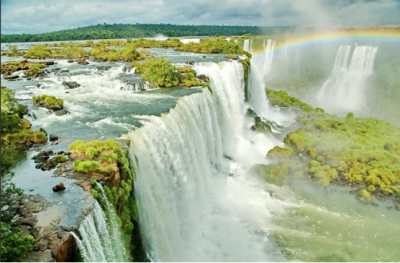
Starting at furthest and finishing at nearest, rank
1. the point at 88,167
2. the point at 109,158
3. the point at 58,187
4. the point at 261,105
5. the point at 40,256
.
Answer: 1. the point at 261,105
2. the point at 109,158
3. the point at 88,167
4. the point at 58,187
5. the point at 40,256

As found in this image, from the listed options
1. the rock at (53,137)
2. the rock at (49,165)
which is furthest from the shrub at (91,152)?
the rock at (53,137)

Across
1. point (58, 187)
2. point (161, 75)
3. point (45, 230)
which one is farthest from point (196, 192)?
point (161, 75)

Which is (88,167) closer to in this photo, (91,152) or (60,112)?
(91,152)

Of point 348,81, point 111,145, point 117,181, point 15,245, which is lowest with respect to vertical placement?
point 348,81

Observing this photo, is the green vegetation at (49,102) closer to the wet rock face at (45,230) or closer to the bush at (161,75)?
the bush at (161,75)

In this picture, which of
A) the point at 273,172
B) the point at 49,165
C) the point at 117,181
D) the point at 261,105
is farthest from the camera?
the point at 261,105

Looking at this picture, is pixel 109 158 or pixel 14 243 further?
pixel 109 158

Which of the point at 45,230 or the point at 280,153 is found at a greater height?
the point at 45,230
